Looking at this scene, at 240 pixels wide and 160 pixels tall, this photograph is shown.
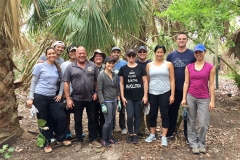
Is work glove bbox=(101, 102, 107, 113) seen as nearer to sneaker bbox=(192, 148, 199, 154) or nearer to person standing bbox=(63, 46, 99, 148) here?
person standing bbox=(63, 46, 99, 148)

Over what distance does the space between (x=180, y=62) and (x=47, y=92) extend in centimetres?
234

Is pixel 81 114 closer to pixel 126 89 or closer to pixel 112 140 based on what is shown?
pixel 112 140

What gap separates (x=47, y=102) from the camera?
3.79 metres

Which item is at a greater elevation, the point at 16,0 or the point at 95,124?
the point at 16,0

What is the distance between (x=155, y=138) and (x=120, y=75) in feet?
4.58

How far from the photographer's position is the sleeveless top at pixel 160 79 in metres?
3.90

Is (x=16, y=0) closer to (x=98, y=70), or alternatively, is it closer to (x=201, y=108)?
(x=98, y=70)

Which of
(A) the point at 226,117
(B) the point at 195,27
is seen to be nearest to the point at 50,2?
(B) the point at 195,27

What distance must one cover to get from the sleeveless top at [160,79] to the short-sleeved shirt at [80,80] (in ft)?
3.53

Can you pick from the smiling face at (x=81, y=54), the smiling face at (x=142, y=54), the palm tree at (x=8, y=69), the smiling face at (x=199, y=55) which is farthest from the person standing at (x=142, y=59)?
the palm tree at (x=8, y=69)

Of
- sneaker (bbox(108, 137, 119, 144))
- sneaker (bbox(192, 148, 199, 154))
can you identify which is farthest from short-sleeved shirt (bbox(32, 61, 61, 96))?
sneaker (bbox(192, 148, 199, 154))

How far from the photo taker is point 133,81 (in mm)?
4020

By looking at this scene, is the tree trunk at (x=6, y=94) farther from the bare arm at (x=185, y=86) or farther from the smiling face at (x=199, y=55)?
the smiling face at (x=199, y=55)

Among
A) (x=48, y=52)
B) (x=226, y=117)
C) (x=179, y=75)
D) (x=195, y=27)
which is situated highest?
(x=195, y=27)
